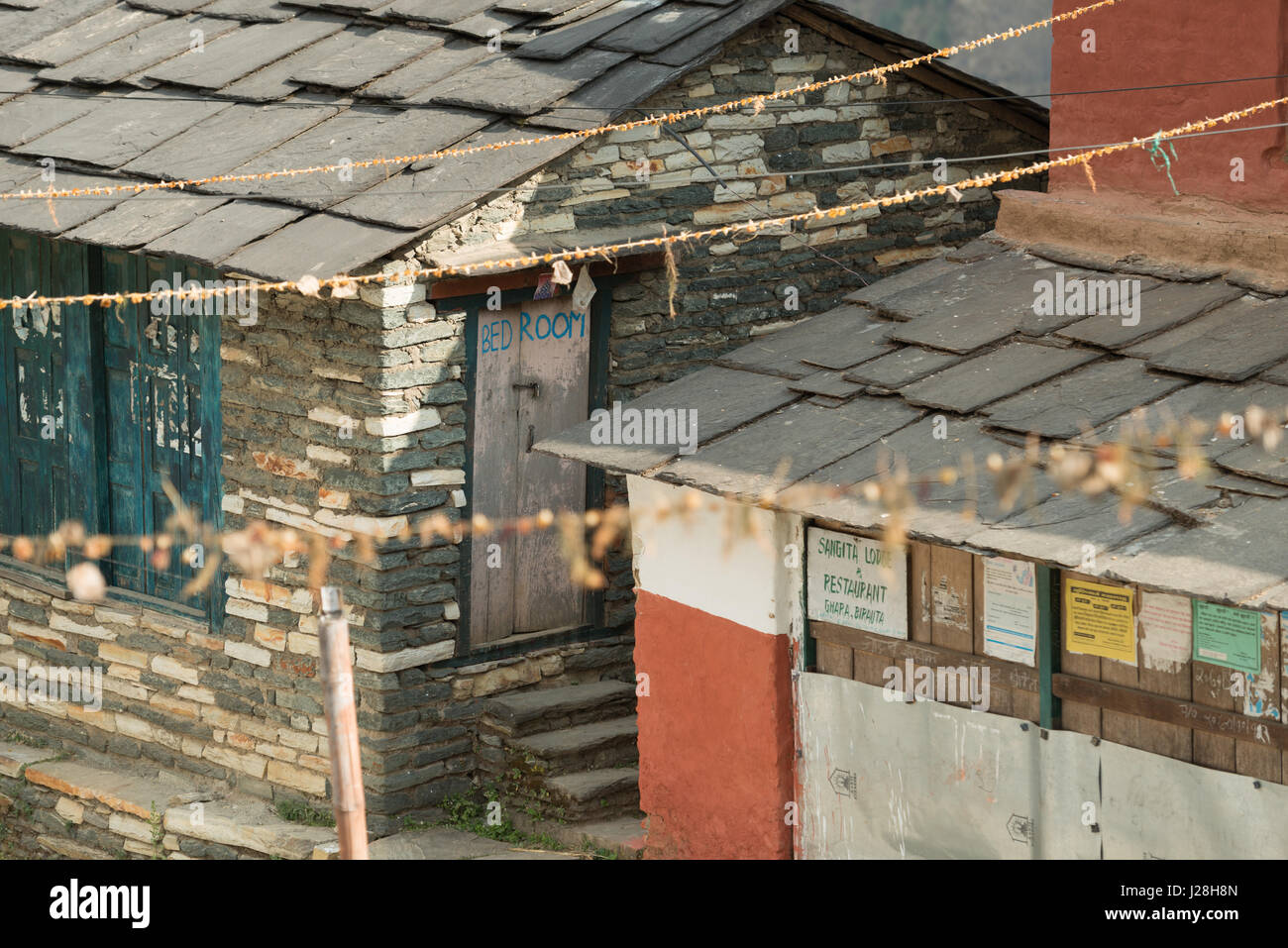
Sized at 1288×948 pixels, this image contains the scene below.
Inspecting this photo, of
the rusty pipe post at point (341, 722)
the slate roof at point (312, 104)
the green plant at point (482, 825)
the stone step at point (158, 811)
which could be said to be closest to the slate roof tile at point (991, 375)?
the slate roof at point (312, 104)

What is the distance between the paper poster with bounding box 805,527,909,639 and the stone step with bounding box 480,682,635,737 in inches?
73.7

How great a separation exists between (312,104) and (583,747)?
11.2 ft

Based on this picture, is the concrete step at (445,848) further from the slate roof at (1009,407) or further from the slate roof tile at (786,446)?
the slate roof tile at (786,446)

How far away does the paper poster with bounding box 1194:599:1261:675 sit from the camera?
6.38 m

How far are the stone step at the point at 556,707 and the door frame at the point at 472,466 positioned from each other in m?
0.24

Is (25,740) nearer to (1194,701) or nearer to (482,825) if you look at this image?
(482,825)

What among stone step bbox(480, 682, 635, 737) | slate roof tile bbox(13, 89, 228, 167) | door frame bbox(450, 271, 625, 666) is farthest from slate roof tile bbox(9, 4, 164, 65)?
stone step bbox(480, 682, 635, 737)

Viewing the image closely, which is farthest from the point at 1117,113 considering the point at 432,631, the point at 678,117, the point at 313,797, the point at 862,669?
the point at 313,797

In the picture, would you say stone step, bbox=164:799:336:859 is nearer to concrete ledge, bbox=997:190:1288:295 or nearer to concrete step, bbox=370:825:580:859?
concrete step, bbox=370:825:580:859

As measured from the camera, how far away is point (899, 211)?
10.3 meters

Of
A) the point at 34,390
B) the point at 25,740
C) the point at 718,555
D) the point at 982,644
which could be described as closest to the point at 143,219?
the point at 34,390

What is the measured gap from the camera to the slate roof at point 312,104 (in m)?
8.23

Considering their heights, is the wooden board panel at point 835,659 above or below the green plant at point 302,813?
above

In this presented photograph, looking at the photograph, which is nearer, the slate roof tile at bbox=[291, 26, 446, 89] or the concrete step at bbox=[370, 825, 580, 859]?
the concrete step at bbox=[370, 825, 580, 859]
